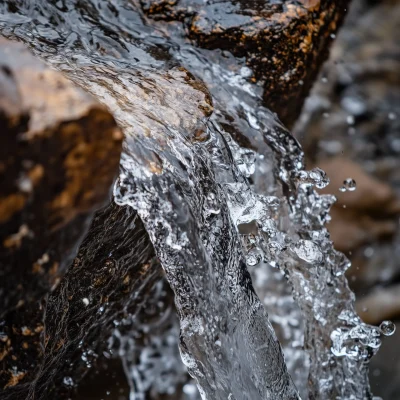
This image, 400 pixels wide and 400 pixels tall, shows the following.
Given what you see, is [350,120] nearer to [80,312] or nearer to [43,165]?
[80,312]

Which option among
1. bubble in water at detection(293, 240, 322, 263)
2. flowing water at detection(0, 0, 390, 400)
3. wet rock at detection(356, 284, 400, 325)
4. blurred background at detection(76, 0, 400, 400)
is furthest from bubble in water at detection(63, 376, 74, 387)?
wet rock at detection(356, 284, 400, 325)

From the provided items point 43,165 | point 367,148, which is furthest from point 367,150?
point 43,165

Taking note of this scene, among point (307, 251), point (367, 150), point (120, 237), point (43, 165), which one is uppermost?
point (43, 165)

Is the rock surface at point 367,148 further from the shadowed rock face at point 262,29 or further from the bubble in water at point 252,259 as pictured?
the bubble in water at point 252,259

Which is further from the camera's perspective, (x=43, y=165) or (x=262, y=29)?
(x=262, y=29)

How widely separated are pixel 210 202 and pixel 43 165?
612 millimetres

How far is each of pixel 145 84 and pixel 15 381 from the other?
0.68 m

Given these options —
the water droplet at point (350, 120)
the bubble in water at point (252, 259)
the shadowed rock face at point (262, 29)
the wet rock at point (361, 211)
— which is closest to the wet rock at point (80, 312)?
the bubble in water at point (252, 259)

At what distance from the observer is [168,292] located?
1.88 m

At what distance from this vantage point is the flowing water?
1124 mm

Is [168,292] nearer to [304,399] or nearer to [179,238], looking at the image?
[304,399]

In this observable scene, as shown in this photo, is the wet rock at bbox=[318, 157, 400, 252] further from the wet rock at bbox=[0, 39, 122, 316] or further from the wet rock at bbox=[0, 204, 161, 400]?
the wet rock at bbox=[0, 39, 122, 316]

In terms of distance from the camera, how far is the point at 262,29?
153 centimetres

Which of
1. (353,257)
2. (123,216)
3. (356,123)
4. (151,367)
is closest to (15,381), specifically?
(123,216)
